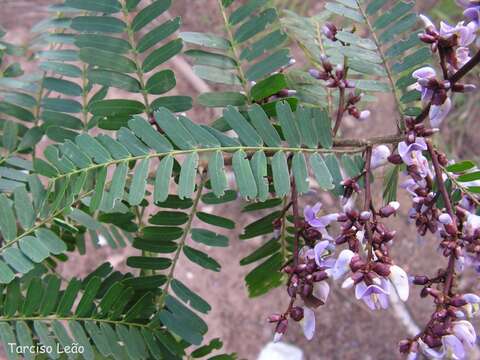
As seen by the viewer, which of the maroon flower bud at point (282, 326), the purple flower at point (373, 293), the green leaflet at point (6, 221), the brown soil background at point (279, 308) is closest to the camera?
the purple flower at point (373, 293)

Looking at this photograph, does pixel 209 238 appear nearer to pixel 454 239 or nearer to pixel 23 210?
pixel 23 210

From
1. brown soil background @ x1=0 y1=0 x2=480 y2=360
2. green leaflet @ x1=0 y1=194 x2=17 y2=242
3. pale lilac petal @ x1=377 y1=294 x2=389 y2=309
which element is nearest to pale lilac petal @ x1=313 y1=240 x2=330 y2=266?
pale lilac petal @ x1=377 y1=294 x2=389 y2=309

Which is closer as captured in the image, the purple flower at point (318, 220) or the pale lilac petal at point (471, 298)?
the pale lilac petal at point (471, 298)

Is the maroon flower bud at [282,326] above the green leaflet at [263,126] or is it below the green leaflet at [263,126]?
below

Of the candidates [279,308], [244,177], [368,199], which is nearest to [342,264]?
[368,199]

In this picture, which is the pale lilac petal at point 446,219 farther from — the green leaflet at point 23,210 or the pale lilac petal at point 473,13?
the green leaflet at point 23,210

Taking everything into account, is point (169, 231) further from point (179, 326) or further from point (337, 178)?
point (337, 178)

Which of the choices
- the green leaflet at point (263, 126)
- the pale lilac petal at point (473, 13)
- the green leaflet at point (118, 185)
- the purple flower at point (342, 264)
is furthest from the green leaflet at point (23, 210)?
the pale lilac petal at point (473, 13)
